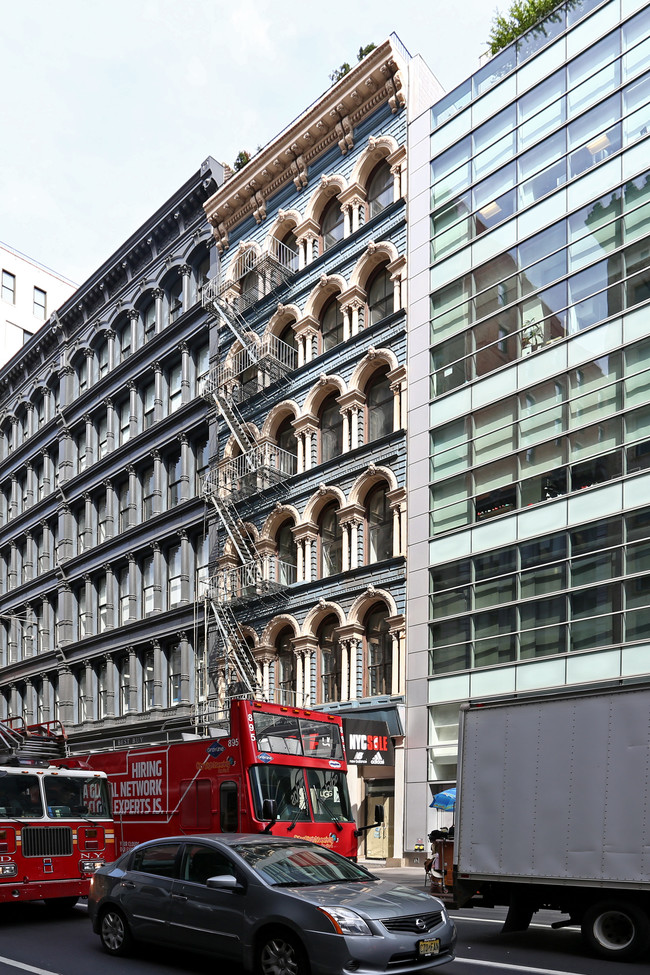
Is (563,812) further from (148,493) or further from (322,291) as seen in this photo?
(148,493)

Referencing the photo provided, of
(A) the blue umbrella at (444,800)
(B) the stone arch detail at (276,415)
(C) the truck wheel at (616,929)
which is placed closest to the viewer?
(C) the truck wheel at (616,929)

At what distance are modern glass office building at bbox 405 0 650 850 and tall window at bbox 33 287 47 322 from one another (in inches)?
1878

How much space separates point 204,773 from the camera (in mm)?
18266

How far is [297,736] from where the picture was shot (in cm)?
1819

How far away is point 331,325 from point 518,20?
11.0m

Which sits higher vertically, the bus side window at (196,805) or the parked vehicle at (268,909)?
the parked vehicle at (268,909)

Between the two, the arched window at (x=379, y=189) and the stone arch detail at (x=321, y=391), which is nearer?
the stone arch detail at (x=321, y=391)

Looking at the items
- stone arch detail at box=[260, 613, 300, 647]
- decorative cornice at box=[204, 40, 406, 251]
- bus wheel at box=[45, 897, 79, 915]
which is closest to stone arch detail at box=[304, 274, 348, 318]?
decorative cornice at box=[204, 40, 406, 251]

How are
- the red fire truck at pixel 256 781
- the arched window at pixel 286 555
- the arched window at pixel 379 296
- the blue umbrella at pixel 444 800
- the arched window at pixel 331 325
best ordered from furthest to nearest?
the arched window at pixel 331 325
the arched window at pixel 286 555
the arched window at pixel 379 296
the blue umbrella at pixel 444 800
the red fire truck at pixel 256 781

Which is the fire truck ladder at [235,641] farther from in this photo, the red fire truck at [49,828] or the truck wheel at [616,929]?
the truck wheel at [616,929]

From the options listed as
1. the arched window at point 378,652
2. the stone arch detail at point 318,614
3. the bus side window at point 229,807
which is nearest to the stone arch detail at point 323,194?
the stone arch detail at point 318,614

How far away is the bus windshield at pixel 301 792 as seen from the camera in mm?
17188

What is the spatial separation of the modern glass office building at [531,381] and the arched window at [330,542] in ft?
12.7

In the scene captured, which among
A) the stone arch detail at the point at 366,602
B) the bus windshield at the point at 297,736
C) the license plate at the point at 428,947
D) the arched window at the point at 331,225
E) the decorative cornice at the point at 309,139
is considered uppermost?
the decorative cornice at the point at 309,139
